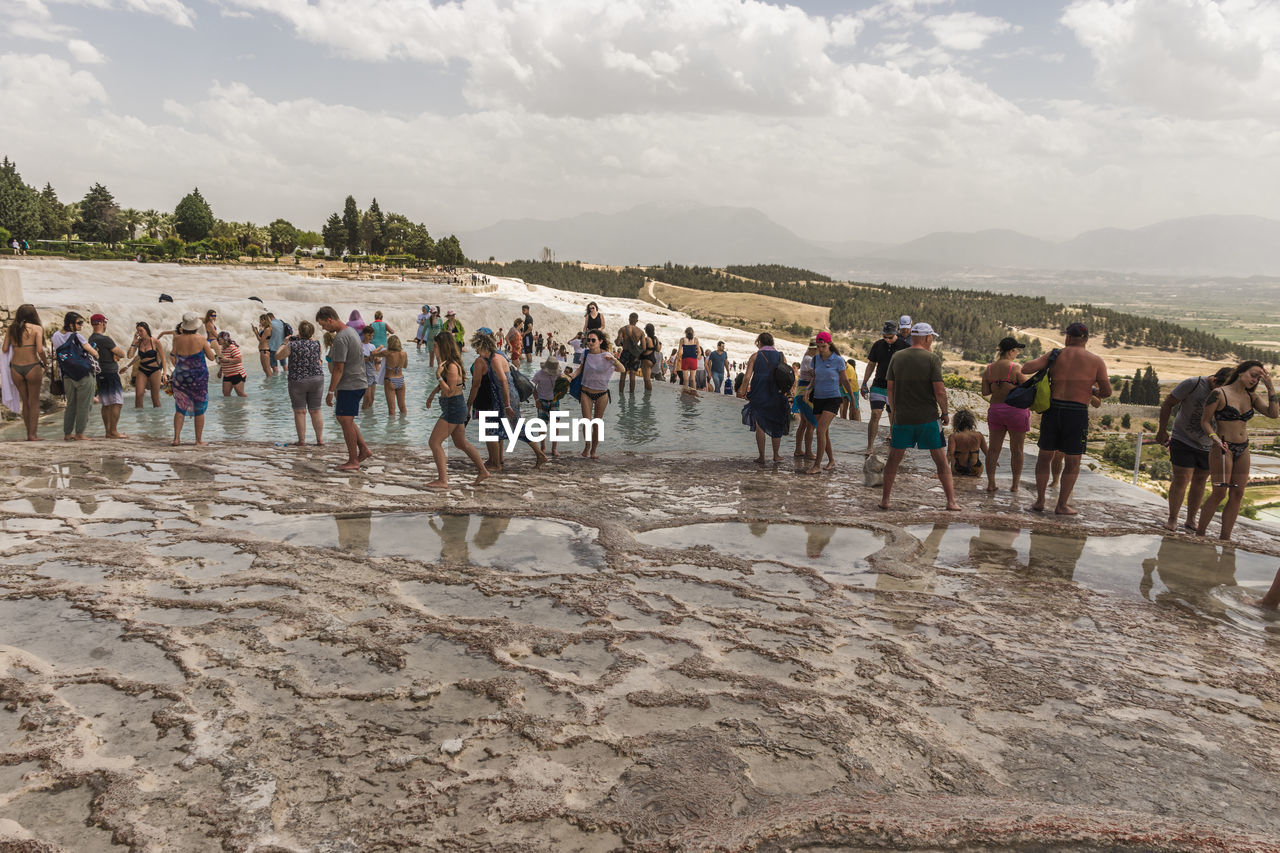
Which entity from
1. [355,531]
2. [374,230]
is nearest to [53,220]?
[374,230]

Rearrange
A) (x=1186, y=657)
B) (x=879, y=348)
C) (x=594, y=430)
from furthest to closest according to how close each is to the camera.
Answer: (x=594, y=430), (x=879, y=348), (x=1186, y=657)

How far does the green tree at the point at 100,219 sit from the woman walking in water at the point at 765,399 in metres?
94.4

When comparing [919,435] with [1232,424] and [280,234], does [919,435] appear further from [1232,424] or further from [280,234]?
[280,234]

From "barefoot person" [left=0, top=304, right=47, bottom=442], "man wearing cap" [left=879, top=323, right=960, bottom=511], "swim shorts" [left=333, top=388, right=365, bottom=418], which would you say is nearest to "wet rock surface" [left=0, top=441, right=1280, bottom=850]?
"man wearing cap" [left=879, top=323, right=960, bottom=511]

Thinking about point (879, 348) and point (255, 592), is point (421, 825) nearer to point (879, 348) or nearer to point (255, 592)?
point (255, 592)

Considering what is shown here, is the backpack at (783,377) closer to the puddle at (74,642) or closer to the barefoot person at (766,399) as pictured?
the barefoot person at (766,399)

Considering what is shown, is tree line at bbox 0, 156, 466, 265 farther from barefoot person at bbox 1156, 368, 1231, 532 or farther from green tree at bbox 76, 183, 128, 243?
barefoot person at bbox 1156, 368, 1231, 532

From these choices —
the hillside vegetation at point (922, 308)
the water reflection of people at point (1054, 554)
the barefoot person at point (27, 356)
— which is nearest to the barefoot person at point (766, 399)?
the water reflection of people at point (1054, 554)

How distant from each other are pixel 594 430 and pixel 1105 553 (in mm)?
6137

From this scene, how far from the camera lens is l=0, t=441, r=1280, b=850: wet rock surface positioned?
295cm

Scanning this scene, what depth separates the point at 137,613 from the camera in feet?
15.0

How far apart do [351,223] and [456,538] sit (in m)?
78.7

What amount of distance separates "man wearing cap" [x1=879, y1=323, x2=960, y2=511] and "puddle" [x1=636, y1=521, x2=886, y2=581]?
1089 millimetres

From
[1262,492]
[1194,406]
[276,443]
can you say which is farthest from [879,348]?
[1262,492]
